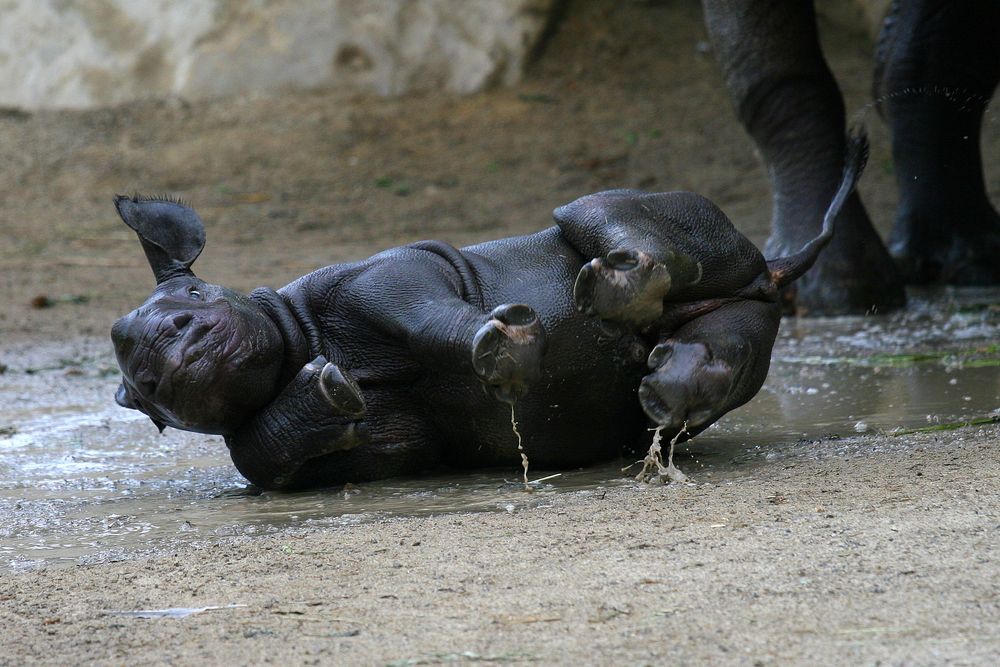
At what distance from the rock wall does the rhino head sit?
8.76 meters

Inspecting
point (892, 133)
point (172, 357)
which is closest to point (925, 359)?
point (892, 133)

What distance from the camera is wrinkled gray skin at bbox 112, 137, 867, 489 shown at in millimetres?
3305

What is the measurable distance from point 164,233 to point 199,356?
0.50 meters

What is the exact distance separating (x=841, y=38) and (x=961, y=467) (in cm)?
998

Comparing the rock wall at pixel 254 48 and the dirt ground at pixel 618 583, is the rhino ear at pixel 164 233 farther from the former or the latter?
the rock wall at pixel 254 48

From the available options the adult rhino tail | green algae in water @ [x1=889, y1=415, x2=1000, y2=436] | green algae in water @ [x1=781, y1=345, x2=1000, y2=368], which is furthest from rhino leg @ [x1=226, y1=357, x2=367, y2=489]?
green algae in water @ [x1=781, y1=345, x2=1000, y2=368]

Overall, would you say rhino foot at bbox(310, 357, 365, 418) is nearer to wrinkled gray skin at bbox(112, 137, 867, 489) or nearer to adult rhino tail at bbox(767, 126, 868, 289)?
wrinkled gray skin at bbox(112, 137, 867, 489)

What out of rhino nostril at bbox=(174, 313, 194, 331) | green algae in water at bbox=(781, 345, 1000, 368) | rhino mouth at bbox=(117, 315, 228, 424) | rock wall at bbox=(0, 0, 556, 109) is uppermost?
rhino nostril at bbox=(174, 313, 194, 331)

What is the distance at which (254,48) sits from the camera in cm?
1199

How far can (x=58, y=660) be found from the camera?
2.22 meters

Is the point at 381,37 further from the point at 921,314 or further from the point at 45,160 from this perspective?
the point at 921,314

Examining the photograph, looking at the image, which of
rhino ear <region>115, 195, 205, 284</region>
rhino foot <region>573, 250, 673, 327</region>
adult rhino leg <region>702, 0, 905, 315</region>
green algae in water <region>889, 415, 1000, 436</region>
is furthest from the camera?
adult rhino leg <region>702, 0, 905, 315</region>

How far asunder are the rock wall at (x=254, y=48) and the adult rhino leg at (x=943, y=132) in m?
5.13

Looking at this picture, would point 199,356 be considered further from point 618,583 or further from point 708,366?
point 618,583
